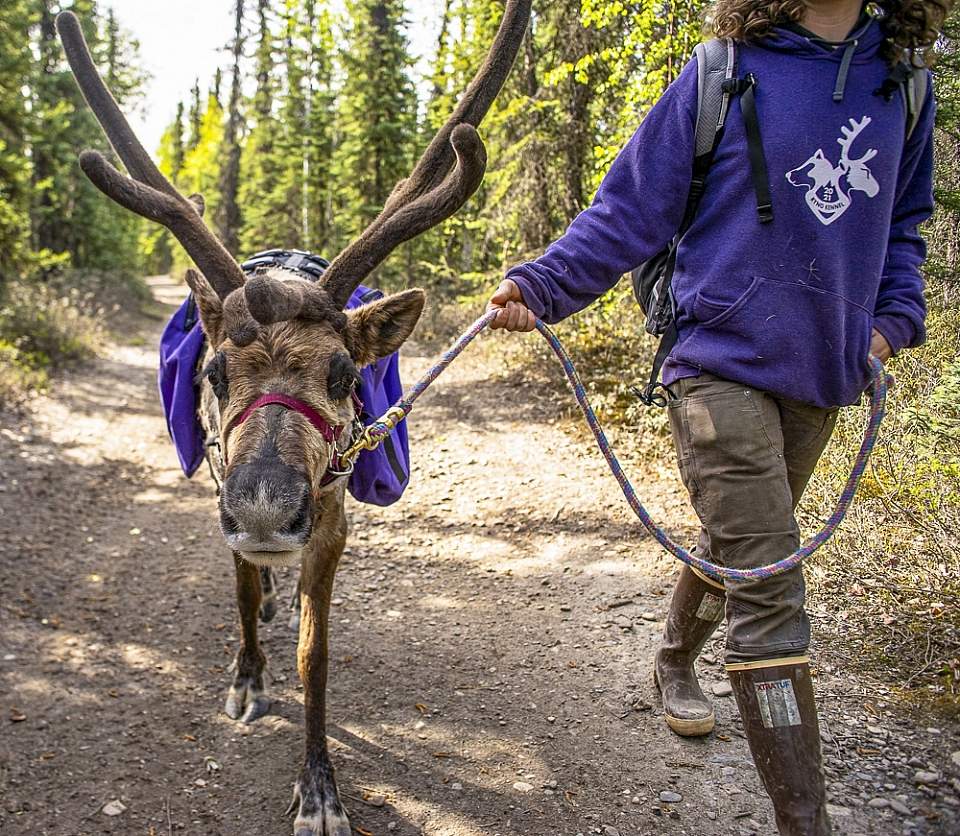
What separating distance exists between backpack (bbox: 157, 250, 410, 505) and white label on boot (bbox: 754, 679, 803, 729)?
2080 millimetres

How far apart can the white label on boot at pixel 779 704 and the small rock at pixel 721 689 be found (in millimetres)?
1452

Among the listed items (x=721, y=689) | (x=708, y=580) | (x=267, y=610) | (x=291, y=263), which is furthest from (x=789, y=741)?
(x=267, y=610)

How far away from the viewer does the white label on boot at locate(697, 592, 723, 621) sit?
3.45m

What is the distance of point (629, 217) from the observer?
8.86 ft

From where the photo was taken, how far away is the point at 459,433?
357 inches

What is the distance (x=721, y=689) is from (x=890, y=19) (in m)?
3.04

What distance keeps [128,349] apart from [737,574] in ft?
55.4

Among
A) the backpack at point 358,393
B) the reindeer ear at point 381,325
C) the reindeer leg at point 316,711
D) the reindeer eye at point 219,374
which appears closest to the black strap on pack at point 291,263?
the backpack at point 358,393

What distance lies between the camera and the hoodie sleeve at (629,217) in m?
2.60

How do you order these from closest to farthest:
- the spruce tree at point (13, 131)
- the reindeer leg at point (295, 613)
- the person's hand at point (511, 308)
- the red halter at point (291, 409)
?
the person's hand at point (511, 308), the red halter at point (291, 409), the reindeer leg at point (295, 613), the spruce tree at point (13, 131)

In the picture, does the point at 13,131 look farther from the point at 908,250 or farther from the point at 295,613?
the point at 908,250

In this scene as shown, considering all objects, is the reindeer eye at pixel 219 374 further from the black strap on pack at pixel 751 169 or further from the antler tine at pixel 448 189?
the black strap on pack at pixel 751 169

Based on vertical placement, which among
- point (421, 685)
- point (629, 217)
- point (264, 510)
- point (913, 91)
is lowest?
point (421, 685)

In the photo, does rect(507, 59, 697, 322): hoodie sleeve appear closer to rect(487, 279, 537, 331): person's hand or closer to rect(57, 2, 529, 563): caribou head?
rect(487, 279, 537, 331): person's hand
